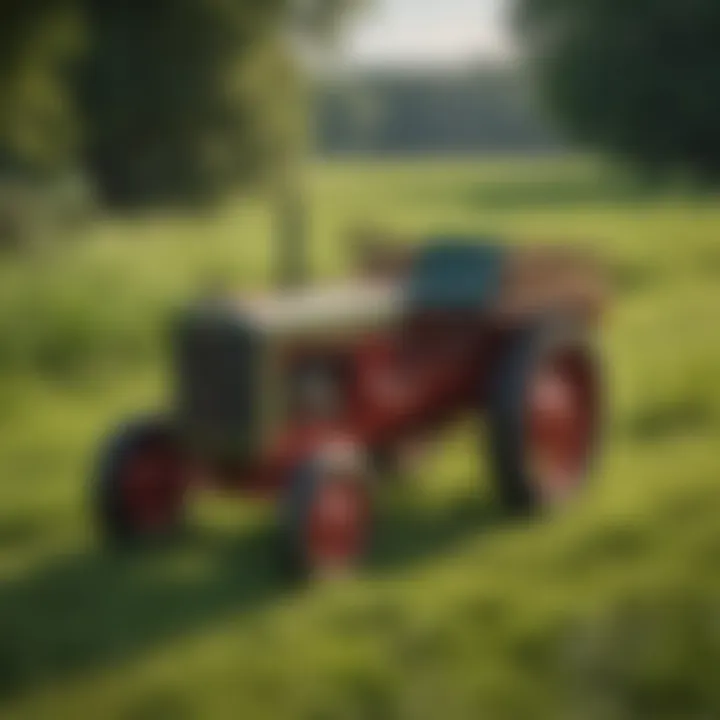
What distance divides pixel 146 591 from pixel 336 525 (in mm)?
200

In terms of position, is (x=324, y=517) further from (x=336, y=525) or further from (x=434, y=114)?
(x=434, y=114)

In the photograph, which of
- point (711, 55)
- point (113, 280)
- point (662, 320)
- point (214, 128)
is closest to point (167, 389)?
point (113, 280)

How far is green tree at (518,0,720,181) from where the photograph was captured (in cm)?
174

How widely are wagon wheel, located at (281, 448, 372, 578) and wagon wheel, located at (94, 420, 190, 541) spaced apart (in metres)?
0.14

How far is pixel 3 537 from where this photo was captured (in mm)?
1897

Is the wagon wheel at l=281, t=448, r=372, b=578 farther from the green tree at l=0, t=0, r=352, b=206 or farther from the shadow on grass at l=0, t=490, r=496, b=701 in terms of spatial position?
the green tree at l=0, t=0, r=352, b=206

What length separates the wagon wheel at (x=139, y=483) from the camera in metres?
1.91

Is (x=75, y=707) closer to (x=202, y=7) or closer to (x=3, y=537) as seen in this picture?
(x=3, y=537)

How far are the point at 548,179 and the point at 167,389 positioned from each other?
45cm

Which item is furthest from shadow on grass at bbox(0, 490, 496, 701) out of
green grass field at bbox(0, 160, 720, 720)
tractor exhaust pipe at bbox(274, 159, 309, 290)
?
tractor exhaust pipe at bbox(274, 159, 309, 290)

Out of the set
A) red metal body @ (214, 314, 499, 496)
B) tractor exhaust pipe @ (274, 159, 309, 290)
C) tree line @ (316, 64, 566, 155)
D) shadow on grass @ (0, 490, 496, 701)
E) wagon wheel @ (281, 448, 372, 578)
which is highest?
tree line @ (316, 64, 566, 155)

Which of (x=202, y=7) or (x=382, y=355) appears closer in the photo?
(x=202, y=7)

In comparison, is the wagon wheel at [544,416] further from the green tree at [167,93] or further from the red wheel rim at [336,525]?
the green tree at [167,93]

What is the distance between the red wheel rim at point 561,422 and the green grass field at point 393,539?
33mm
